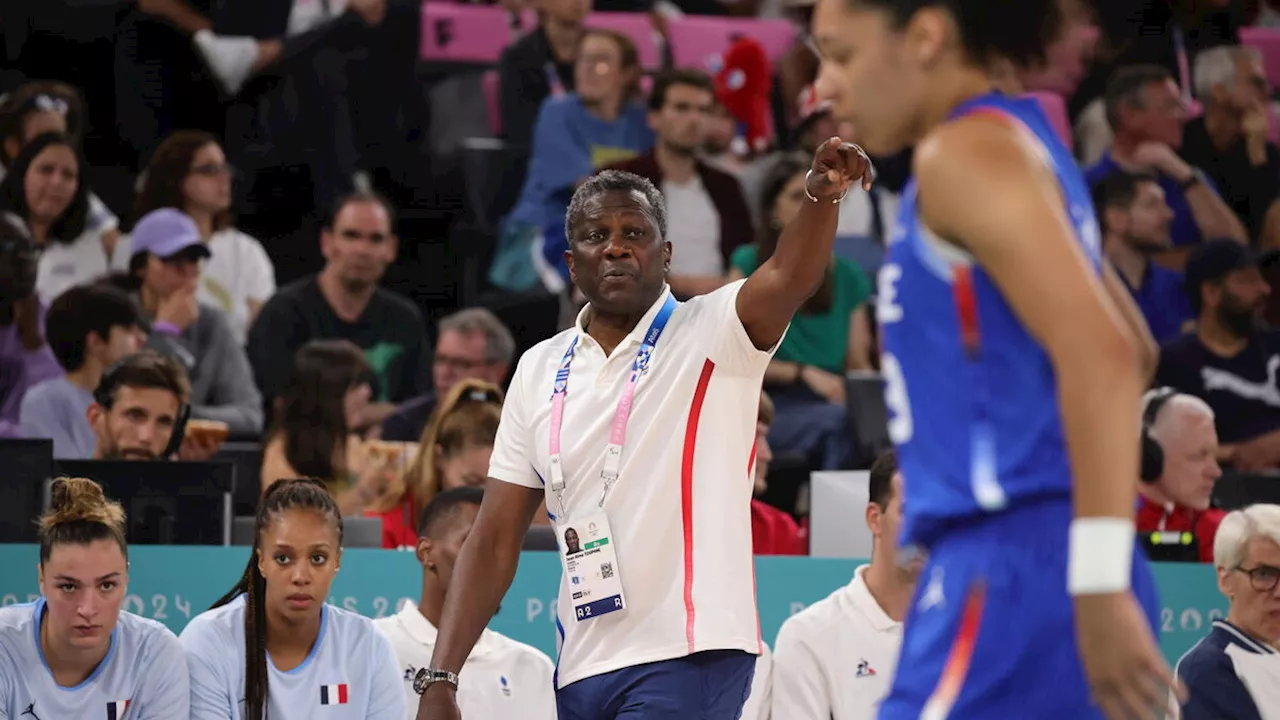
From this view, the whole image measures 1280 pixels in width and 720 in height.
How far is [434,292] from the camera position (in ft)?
35.1

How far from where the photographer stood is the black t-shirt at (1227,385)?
959 cm

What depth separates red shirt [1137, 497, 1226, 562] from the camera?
739 centimetres

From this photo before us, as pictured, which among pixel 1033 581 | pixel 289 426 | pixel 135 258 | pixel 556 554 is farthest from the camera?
pixel 135 258

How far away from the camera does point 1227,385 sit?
9.61 meters

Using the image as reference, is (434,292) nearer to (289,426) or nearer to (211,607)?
(289,426)

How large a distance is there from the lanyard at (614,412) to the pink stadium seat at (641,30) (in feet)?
25.3

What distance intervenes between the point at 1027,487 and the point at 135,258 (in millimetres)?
7404

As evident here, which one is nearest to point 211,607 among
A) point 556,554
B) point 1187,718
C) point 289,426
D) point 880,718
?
point 556,554

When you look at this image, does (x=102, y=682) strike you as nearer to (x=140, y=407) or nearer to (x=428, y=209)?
(x=140, y=407)

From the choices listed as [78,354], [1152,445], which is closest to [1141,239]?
[1152,445]

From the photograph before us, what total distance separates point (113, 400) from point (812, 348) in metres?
4.02

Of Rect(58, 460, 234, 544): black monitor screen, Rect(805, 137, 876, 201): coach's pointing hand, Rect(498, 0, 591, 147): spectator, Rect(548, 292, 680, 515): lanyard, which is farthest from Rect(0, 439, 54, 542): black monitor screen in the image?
Rect(498, 0, 591, 147): spectator

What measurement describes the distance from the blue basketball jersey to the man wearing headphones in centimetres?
517

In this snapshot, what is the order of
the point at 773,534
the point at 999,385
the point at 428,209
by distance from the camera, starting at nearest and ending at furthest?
the point at 999,385
the point at 773,534
the point at 428,209
